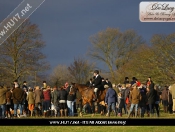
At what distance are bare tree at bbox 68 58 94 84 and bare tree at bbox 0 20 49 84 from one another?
2221 millimetres

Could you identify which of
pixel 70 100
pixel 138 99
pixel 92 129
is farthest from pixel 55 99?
pixel 92 129

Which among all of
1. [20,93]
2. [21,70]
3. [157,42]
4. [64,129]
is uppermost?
[157,42]

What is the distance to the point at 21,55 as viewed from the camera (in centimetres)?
2581

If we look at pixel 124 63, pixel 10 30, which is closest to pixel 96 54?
pixel 124 63

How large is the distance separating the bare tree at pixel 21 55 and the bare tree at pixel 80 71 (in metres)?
2.22

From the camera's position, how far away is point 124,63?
1192 inches

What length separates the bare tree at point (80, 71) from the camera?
26.7 m

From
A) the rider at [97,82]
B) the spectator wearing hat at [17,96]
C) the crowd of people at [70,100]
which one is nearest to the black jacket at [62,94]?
the crowd of people at [70,100]

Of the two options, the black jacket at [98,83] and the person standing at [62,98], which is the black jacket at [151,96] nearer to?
the black jacket at [98,83]

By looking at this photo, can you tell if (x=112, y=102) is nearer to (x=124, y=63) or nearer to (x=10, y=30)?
(x=10, y=30)

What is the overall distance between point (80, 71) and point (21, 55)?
4.15 m

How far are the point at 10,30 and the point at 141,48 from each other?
14039 mm

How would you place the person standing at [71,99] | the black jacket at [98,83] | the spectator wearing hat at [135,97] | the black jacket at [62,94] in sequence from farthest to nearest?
the black jacket at [62,94], the person standing at [71,99], the black jacket at [98,83], the spectator wearing hat at [135,97]

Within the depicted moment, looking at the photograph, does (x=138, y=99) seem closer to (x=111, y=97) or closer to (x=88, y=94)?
(x=111, y=97)
